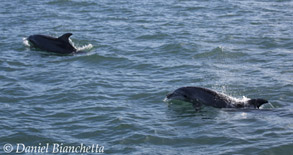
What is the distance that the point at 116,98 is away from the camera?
1675 cm

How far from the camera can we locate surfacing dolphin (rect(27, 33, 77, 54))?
22.0 metres

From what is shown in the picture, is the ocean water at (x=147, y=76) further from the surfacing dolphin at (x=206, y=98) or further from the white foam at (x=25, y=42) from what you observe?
the surfacing dolphin at (x=206, y=98)

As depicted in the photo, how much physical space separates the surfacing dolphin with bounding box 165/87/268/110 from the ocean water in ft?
0.85

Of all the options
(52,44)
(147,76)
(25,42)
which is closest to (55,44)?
(52,44)

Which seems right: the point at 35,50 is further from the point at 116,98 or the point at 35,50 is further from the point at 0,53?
the point at 116,98

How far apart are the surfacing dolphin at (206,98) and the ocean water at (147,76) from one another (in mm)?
259

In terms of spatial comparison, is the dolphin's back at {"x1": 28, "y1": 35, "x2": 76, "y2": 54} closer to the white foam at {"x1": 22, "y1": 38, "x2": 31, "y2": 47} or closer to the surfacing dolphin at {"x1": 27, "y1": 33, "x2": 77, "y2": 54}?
the surfacing dolphin at {"x1": 27, "y1": 33, "x2": 77, "y2": 54}

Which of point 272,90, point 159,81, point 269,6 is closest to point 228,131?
point 272,90

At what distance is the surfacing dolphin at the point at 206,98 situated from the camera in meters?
15.5

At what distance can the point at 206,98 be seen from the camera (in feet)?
51.6

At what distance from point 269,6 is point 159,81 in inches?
574

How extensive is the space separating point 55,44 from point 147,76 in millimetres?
5313

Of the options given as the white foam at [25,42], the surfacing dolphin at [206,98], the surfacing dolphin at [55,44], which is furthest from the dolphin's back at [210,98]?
the white foam at [25,42]

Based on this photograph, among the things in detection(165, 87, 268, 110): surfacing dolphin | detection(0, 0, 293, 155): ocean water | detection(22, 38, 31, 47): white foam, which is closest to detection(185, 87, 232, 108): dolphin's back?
detection(165, 87, 268, 110): surfacing dolphin
